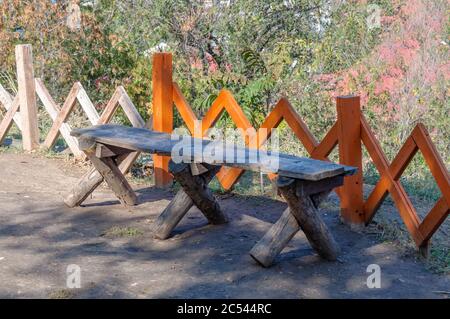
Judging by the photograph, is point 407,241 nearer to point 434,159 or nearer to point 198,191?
point 434,159

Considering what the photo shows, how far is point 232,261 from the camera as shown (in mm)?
5172

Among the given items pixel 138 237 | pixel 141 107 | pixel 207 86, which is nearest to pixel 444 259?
pixel 138 237

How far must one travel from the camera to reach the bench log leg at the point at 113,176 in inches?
245

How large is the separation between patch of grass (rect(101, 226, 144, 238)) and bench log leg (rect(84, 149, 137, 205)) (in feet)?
1.96

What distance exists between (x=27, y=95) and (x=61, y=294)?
4914 millimetres

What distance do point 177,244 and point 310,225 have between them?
1.19 meters

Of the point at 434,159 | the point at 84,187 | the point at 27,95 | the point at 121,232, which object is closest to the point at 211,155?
the point at 121,232

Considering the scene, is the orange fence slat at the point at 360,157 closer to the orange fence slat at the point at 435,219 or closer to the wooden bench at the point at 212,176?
the orange fence slat at the point at 435,219

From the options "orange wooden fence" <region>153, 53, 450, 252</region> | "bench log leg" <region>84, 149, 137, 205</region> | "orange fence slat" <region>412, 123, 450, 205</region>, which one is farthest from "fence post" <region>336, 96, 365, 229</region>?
"bench log leg" <region>84, 149, 137, 205</region>

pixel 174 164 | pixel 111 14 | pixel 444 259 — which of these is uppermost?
pixel 111 14

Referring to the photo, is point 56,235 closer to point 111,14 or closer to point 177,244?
point 177,244

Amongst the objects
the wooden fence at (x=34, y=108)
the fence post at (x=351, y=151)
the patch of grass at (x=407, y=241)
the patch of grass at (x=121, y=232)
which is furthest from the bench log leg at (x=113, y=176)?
the patch of grass at (x=407, y=241)

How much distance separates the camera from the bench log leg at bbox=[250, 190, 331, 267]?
4.93 meters

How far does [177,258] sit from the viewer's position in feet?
17.3
